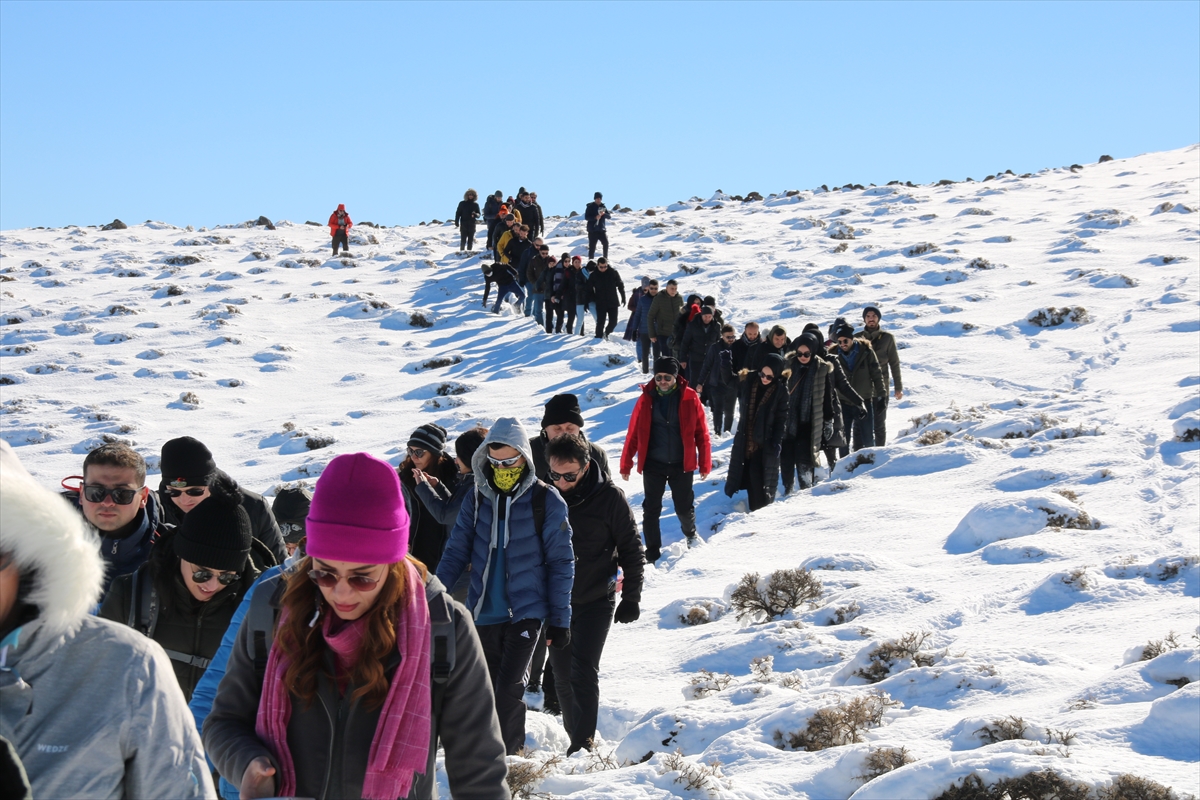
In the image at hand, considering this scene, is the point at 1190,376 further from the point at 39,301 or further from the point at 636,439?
the point at 39,301

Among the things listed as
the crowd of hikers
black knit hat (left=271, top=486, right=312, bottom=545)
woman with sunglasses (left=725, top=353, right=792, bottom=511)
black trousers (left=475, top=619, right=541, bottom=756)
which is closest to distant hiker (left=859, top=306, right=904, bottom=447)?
woman with sunglasses (left=725, top=353, right=792, bottom=511)

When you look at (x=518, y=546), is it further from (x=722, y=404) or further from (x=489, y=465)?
(x=722, y=404)

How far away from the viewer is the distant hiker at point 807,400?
12.2 meters

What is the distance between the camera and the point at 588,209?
2933 cm

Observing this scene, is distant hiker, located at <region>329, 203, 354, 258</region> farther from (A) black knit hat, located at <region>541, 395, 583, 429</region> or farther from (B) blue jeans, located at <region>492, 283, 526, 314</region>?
(A) black knit hat, located at <region>541, 395, 583, 429</region>

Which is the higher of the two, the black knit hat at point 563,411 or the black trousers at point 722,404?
the black knit hat at point 563,411

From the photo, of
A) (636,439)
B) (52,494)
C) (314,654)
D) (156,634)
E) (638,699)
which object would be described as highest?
(52,494)

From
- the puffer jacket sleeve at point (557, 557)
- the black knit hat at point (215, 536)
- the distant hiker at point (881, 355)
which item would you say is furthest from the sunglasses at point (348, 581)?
the distant hiker at point (881, 355)

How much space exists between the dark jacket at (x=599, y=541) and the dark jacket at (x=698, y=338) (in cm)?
1111

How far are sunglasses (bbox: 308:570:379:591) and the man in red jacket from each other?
25.9 ft

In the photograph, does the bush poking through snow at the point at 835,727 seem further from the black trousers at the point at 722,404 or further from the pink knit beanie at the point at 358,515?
the black trousers at the point at 722,404

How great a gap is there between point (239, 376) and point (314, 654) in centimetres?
2194

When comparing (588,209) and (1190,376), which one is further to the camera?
(588,209)

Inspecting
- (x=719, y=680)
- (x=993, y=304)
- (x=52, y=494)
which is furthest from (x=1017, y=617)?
(x=993, y=304)
